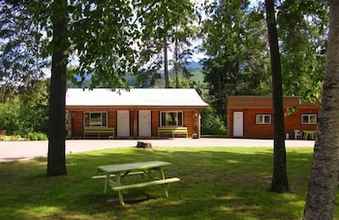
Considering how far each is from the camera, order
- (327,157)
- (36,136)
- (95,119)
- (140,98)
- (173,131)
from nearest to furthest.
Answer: (327,157)
(36,136)
(173,131)
(95,119)
(140,98)

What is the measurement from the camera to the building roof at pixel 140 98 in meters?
38.3

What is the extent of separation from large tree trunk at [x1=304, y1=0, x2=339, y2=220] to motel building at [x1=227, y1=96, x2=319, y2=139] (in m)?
34.5

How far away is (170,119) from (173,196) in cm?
2846

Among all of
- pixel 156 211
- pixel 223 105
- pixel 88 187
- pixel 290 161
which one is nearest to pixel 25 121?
pixel 223 105

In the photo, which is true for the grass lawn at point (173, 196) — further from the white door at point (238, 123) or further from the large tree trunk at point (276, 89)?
the white door at point (238, 123)

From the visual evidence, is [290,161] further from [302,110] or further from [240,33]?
[302,110]

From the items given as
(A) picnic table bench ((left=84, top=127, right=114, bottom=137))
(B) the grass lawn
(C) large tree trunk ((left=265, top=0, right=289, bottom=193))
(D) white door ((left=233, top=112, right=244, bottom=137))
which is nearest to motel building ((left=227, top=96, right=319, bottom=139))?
(D) white door ((left=233, top=112, right=244, bottom=137))

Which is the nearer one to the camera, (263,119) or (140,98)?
(263,119)

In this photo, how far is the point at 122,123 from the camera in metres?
38.9

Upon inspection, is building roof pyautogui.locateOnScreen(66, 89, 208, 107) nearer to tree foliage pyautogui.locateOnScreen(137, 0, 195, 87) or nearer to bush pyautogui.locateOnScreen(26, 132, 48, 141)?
bush pyautogui.locateOnScreen(26, 132, 48, 141)

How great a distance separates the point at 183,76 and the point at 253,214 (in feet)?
153

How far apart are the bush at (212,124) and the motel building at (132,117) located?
17.6 feet

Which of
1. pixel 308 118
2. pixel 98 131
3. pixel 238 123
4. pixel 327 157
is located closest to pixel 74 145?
pixel 98 131

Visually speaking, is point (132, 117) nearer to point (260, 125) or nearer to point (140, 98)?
point (140, 98)
